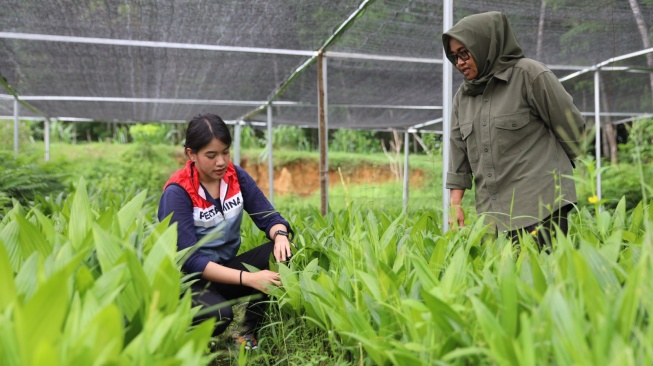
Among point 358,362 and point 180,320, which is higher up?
point 180,320

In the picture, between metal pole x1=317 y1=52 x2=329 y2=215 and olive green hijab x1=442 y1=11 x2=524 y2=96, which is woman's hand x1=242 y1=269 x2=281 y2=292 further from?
metal pole x1=317 y1=52 x2=329 y2=215

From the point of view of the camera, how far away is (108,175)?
13.1 m

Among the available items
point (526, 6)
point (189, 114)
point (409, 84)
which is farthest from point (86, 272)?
point (189, 114)

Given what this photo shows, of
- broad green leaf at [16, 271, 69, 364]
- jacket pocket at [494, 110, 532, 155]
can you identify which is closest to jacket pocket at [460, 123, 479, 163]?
jacket pocket at [494, 110, 532, 155]

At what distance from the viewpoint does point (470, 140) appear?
2.90 m

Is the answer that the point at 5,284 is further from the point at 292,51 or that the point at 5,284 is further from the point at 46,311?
the point at 292,51

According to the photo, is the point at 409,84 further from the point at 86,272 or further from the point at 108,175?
the point at 108,175

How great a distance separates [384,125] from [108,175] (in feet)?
21.4

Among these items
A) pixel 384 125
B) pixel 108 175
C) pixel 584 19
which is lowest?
pixel 108 175

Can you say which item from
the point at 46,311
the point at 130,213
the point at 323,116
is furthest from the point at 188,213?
the point at 323,116

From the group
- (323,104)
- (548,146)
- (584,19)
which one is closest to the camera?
(548,146)

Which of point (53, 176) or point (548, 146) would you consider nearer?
point (548, 146)

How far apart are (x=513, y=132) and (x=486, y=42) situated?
0.45 meters

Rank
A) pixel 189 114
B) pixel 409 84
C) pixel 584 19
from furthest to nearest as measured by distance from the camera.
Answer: pixel 189 114
pixel 409 84
pixel 584 19
